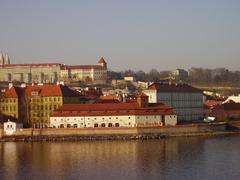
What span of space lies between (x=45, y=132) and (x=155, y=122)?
966 centimetres

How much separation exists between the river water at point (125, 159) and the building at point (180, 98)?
528 inches

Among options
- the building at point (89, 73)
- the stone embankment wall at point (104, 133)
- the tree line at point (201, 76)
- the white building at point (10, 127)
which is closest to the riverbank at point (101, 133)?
the stone embankment wall at point (104, 133)

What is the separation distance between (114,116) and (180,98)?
13.4m

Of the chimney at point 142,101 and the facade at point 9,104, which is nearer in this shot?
the chimney at point 142,101

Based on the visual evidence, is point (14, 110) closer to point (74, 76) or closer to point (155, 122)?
point (155, 122)

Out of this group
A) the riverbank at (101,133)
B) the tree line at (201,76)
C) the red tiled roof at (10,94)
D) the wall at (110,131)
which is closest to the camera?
the riverbank at (101,133)

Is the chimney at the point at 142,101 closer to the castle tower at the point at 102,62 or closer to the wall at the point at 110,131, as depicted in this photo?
the wall at the point at 110,131

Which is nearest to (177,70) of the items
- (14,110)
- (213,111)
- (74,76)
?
(74,76)

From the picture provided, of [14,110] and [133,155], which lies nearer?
[133,155]

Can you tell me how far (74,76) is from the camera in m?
154

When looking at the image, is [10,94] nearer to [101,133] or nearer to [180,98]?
[101,133]

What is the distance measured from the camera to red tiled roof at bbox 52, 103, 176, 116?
186ft

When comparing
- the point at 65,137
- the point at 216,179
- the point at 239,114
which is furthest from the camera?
the point at 239,114

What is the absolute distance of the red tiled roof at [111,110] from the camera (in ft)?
186
